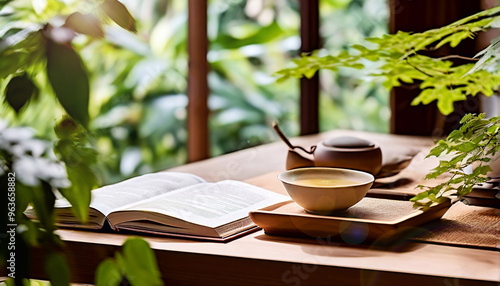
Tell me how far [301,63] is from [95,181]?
0.97 m

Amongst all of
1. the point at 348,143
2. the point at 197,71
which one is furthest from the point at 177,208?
the point at 197,71

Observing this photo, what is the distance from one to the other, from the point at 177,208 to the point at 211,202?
9cm

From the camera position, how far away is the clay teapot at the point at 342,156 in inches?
49.4

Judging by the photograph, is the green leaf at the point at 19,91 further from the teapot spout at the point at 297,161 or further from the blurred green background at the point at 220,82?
the blurred green background at the point at 220,82

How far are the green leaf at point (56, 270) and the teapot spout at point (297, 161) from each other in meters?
0.96

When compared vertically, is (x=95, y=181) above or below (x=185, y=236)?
above

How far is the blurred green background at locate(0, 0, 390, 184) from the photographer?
10.8ft

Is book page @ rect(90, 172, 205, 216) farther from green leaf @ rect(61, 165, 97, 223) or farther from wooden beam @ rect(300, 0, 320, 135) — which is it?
wooden beam @ rect(300, 0, 320, 135)

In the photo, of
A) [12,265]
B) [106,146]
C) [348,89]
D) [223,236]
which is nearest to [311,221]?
[223,236]

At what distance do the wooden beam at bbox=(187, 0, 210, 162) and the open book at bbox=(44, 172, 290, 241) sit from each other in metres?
1.01

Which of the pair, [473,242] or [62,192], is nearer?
[62,192]

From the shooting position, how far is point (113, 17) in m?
0.34

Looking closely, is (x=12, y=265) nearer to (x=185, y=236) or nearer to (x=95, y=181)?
(x=95, y=181)

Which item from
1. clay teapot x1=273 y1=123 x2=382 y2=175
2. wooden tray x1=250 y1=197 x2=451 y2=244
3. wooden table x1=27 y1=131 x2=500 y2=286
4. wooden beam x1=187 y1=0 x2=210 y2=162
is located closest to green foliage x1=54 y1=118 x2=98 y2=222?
wooden table x1=27 y1=131 x2=500 y2=286
